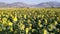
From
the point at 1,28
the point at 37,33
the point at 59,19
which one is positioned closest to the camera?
the point at 37,33

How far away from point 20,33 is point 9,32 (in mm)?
784

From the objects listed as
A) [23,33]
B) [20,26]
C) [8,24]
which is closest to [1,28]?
[8,24]

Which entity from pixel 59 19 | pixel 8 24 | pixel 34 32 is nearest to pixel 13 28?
pixel 8 24

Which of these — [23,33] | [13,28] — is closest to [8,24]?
[13,28]

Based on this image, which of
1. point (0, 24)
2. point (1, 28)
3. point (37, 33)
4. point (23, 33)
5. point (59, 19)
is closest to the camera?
point (23, 33)

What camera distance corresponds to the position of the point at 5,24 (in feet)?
49.0

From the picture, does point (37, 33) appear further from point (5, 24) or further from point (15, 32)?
point (5, 24)

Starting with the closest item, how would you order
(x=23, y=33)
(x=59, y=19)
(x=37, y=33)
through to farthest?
1. (x=23, y=33)
2. (x=37, y=33)
3. (x=59, y=19)

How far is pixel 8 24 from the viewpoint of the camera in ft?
47.4

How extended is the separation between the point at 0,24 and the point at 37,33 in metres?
3.31

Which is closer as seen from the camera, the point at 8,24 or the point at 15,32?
the point at 15,32

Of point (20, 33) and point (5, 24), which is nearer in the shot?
point (20, 33)

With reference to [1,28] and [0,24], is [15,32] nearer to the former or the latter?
[1,28]

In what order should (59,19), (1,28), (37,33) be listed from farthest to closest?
(59,19) < (1,28) < (37,33)
